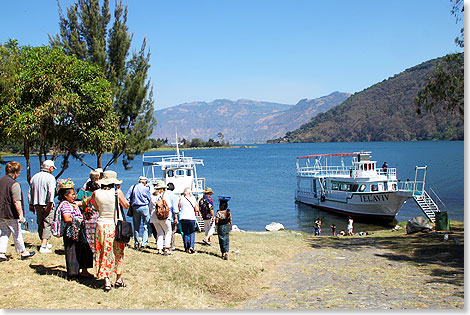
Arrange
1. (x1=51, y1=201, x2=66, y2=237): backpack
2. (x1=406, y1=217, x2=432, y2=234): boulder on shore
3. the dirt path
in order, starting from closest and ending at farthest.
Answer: (x1=51, y1=201, x2=66, y2=237): backpack, the dirt path, (x1=406, y1=217, x2=432, y2=234): boulder on shore

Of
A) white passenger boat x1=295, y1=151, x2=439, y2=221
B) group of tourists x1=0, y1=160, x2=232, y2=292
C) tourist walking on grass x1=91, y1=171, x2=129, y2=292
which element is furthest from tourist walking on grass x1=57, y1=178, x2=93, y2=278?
white passenger boat x1=295, y1=151, x2=439, y2=221

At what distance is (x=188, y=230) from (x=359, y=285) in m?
4.25

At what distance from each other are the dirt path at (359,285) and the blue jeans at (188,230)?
233 centimetres

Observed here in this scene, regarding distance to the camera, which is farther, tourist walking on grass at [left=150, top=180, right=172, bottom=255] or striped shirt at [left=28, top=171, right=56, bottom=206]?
tourist walking on grass at [left=150, top=180, right=172, bottom=255]

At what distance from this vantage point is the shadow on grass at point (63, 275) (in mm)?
7372

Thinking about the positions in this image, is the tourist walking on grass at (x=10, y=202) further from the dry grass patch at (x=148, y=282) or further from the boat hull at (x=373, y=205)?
the boat hull at (x=373, y=205)

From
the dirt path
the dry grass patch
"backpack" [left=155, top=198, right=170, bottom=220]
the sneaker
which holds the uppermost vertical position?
"backpack" [left=155, top=198, right=170, bottom=220]

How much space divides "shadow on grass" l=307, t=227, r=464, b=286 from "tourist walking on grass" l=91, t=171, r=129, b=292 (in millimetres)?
6903

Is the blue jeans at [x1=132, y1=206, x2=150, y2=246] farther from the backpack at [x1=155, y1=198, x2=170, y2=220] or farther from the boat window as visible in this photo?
A: the boat window

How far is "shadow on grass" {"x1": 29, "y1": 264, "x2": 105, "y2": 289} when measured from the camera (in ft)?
24.2

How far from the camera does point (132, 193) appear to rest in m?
10.8

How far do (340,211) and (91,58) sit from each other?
23.9 meters

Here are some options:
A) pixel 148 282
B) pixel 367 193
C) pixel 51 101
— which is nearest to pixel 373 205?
pixel 367 193

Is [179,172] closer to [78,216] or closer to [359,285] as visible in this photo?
[359,285]
